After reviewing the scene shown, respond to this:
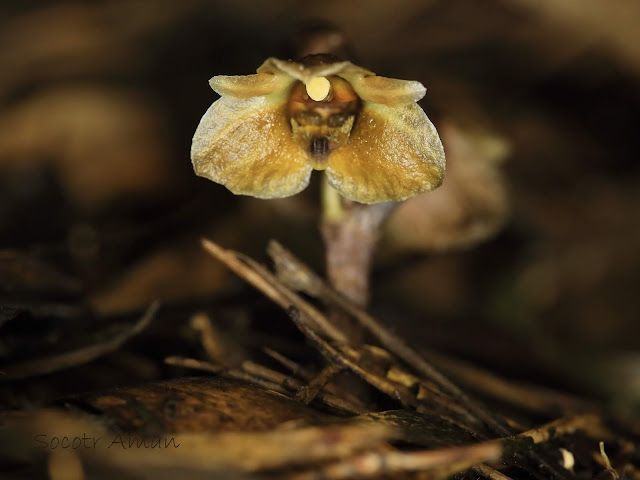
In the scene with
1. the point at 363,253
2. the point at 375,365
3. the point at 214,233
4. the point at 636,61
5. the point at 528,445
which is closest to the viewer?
the point at 528,445

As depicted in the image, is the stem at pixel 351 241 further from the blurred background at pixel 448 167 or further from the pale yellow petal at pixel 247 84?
the pale yellow petal at pixel 247 84

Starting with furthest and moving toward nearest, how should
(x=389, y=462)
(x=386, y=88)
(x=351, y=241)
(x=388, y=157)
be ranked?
(x=351, y=241), (x=388, y=157), (x=386, y=88), (x=389, y=462)

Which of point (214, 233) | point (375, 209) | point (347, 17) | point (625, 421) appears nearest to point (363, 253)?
point (375, 209)

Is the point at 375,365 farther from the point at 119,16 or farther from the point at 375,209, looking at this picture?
the point at 119,16

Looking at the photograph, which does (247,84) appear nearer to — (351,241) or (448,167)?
(351,241)

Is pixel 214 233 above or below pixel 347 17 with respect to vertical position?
below

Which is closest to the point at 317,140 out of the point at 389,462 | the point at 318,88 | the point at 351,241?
the point at 318,88

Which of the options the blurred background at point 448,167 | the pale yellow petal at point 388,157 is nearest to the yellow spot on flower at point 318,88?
the pale yellow petal at point 388,157
